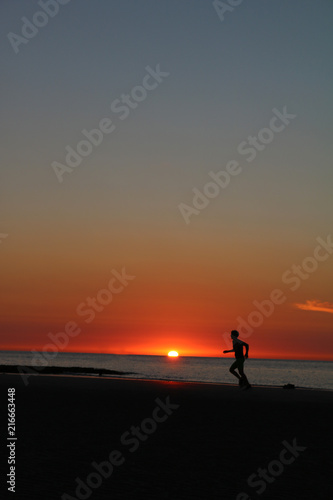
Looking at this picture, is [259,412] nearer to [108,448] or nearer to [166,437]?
[166,437]

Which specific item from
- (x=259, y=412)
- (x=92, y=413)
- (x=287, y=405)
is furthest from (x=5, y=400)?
(x=287, y=405)

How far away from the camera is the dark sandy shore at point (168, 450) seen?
9.25 meters

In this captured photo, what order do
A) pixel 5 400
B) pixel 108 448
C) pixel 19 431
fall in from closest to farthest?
1. pixel 108 448
2. pixel 19 431
3. pixel 5 400

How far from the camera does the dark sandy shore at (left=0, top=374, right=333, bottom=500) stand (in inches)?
364

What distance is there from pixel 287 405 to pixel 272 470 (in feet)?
38.0

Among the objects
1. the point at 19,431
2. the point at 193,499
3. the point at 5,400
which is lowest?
the point at 193,499

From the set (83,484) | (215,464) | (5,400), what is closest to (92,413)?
(5,400)

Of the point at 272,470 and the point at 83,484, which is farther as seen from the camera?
the point at 272,470

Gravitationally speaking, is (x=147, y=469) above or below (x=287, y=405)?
below

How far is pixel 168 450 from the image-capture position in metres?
12.3

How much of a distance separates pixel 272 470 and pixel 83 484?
11.6 ft

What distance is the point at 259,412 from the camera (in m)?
19.2

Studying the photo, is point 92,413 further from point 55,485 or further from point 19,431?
point 55,485

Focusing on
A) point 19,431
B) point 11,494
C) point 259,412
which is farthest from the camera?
point 259,412
